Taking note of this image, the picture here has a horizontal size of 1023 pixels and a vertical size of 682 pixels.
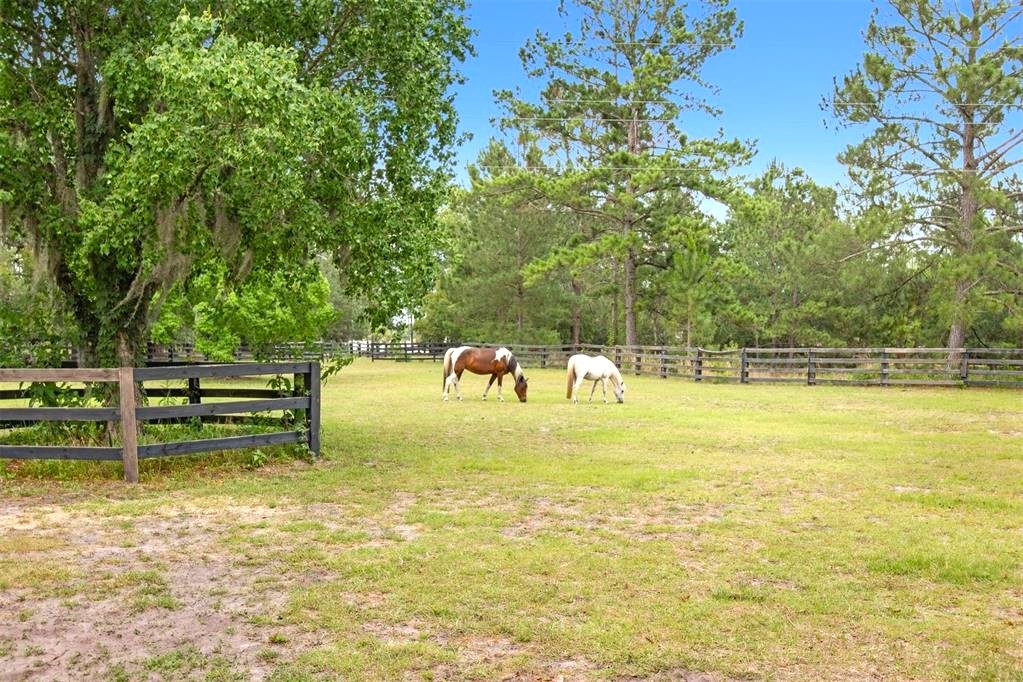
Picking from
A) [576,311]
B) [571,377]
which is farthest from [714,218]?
[571,377]

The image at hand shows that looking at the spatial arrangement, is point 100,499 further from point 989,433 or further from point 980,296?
point 980,296

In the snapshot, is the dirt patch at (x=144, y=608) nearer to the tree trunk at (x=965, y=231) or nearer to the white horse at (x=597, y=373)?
the white horse at (x=597, y=373)

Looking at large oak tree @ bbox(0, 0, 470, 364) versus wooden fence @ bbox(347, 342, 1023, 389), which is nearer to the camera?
large oak tree @ bbox(0, 0, 470, 364)

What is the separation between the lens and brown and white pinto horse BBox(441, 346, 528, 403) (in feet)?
63.1

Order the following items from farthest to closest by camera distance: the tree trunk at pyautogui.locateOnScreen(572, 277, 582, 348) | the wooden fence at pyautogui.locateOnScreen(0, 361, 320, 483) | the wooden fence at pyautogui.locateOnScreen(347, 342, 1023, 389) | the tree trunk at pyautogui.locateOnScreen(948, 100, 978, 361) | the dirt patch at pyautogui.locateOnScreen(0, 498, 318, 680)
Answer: the tree trunk at pyautogui.locateOnScreen(572, 277, 582, 348) → the tree trunk at pyautogui.locateOnScreen(948, 100, 978, 361) → the wooden fence at pyautogui.locateOnScreen(347, 342, 1023, 389) → the wooden fence at pyautogui.locateOnScreen(0, 361, 320, 483) → the dirt patch at pyautogui.locateOnScreen(0, 498, 318, 680)

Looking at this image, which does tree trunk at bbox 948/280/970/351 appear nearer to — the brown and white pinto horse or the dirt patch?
the brown and white pinto horse

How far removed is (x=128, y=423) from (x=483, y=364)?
11.6 metres

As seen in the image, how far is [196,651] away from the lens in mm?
4051

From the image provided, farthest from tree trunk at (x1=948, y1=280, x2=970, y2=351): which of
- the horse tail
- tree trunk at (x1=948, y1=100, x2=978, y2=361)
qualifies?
the horse tail

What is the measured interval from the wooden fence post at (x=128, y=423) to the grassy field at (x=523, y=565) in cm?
20

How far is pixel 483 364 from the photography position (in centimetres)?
1953

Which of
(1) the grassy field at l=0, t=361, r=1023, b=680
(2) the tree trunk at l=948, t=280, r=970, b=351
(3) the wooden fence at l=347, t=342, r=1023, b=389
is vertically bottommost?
(1) the grassy field at l=0, t=361, r=1023, b=680

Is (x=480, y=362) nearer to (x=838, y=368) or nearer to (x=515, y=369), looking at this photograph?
(x=515, y=369)

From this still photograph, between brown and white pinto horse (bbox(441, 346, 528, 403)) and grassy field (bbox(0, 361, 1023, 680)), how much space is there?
8090 millimetres
